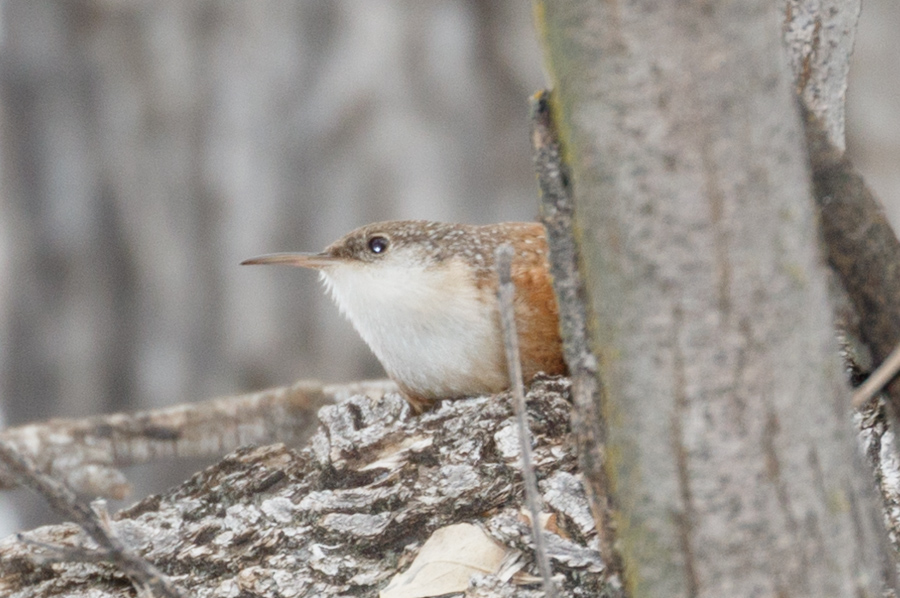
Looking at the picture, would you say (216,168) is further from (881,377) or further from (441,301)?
(881,377)

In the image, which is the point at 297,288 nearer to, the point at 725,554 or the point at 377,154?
the point at 377,154

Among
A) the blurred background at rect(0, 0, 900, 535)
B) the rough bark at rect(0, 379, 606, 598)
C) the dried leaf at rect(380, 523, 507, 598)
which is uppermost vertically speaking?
the blurred background at rect(0, 0, 900, 535)

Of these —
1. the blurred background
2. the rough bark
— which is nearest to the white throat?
the rough bark

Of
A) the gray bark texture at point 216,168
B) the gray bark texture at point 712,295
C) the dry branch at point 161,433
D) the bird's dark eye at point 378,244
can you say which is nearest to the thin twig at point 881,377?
the gray bark texture at point 712,295

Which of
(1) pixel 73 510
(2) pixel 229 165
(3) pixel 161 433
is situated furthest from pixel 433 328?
(2) pixel 229 165

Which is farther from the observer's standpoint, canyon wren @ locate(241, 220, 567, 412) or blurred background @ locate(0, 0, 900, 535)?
blurred background @ locate(0, 0, 900, 535)

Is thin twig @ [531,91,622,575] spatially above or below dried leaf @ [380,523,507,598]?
above

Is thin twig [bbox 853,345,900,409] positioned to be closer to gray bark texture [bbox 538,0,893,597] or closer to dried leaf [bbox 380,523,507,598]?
gray bark texture [bbox 538,0,893,597]

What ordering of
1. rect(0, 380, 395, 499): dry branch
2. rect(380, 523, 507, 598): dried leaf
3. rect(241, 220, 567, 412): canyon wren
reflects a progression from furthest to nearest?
1. rect(0, 380, 395, 499): dry branch
2. rect(241, 220, 567, 412): canyon wren
3. rect(380, 523, 507, 598): dried leaf

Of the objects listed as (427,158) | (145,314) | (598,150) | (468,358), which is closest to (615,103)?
(598,150)
